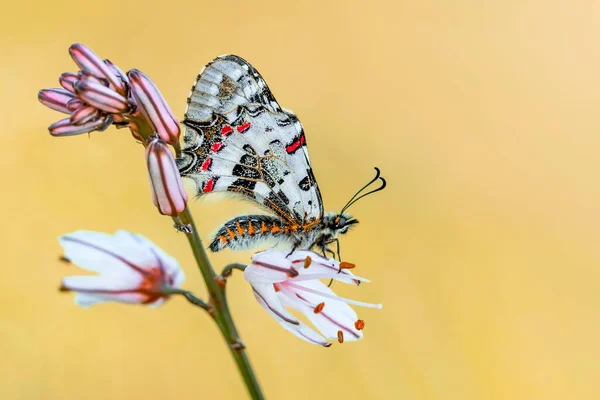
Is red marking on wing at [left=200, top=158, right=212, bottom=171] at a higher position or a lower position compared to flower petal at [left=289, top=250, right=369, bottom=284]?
higher

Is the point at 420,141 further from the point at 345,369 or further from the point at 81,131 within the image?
the point at 81,131

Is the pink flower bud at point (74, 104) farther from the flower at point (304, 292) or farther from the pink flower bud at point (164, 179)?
the flower at point (304, 292)

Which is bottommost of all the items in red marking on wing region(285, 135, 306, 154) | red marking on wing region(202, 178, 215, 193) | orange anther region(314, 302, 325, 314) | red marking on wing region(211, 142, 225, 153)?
orange anther region(314, 302, 325, 314)

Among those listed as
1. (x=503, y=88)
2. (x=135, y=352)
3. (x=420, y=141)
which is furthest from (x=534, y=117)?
(x=135, y=352)

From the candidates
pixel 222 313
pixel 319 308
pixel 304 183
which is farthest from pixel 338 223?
pixel 222 313

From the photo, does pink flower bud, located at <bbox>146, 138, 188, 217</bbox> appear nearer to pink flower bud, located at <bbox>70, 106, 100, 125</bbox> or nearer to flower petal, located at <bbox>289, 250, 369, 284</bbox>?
pink flower bud, located at <bbox>70, 106, 100, 125</bbox>

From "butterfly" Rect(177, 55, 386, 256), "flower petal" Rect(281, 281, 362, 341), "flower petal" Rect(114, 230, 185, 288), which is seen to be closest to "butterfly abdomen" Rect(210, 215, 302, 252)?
"butterfly" Rect(177, 55, 386, 256)
